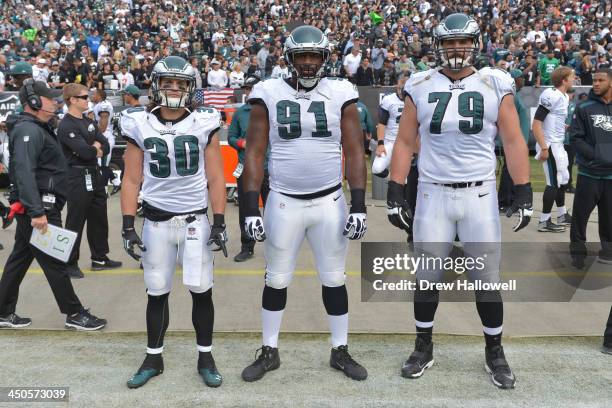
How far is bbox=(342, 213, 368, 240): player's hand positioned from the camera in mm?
3918

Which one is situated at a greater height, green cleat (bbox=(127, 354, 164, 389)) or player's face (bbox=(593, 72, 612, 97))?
player's face (bbox=(593, 72, 612, 97))

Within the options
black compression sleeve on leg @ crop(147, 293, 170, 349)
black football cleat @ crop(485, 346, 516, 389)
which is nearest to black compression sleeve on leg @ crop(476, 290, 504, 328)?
black football cleat @ crop(485, 346, 516, 389)

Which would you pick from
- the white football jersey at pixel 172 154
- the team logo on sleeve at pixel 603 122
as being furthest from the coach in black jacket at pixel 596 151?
the white football jersey at pixel 172 154

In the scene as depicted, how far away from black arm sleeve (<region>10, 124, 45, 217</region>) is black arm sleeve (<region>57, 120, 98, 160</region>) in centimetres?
125

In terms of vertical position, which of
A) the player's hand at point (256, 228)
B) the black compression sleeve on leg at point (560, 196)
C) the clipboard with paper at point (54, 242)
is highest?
the player's hand at point (256, 228)

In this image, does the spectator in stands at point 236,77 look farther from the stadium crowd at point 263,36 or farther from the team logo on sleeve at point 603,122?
the team logo on sleeve at point 603,122

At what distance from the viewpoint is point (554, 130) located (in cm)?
766

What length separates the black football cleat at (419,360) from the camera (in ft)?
13.0

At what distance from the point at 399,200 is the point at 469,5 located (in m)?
21.3

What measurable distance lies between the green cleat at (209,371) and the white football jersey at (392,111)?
3.98 m

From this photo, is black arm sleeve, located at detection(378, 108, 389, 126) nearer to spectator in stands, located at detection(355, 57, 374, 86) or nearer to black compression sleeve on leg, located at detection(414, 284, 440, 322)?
black compression sleeve on leg, located at detection(414, 284, 440, 322)

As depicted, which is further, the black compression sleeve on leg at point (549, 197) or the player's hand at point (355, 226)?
the black compression sleeve on leg at point (549, 197)

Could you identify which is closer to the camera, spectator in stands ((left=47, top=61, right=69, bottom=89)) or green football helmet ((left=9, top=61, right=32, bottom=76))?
green football helmet ((left=9, top=61, right=32, bottom=76))

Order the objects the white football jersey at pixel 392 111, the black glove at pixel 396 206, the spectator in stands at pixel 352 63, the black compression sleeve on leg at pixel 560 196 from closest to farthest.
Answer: the black glove at pixel 396 206
the white football jersey at pixel 392 111
the black compression sleeve on leg at pixel 560 196
the spectator in stands at pixel 352 63
